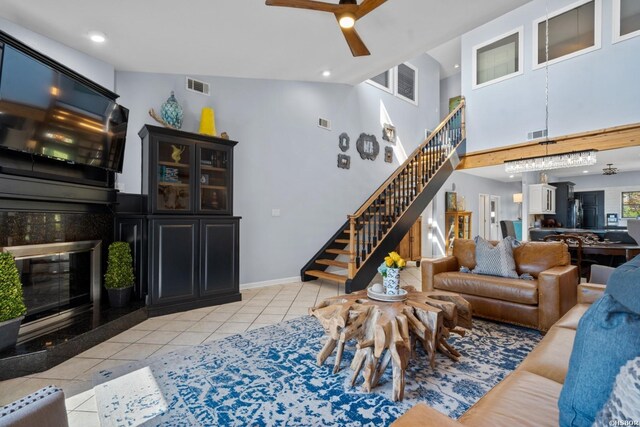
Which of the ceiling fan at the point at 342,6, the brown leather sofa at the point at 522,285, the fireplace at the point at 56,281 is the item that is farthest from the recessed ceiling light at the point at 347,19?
the fireplace at the point at 56,281

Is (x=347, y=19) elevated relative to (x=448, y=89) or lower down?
lower down

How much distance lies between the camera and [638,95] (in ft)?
15.2

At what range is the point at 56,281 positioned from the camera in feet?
9.50

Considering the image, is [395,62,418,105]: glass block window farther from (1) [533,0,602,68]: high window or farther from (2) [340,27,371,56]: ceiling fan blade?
(2) [340,27,371,56]: ceiling fan blade

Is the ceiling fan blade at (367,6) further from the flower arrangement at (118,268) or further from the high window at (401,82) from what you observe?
the high window at (401,82)

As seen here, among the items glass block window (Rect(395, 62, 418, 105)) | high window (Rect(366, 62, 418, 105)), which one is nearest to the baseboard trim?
high window (Rect(366, 62, 418, 105))

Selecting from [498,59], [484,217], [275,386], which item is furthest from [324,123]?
[484,217]

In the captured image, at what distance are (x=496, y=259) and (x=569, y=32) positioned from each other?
4913mm

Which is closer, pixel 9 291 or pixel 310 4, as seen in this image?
pixel 9 291

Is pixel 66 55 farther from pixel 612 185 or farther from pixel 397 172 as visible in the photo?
pixel 612 185

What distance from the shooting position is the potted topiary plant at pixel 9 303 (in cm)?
218

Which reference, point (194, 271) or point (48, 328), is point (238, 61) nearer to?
point (194, 271)

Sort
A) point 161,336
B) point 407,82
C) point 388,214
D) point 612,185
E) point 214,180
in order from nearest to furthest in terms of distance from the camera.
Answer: point 161,336
point 214,180
point 388,214
point 407,82
point 612,185

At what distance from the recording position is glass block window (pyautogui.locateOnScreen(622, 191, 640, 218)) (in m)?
A: 8.39
